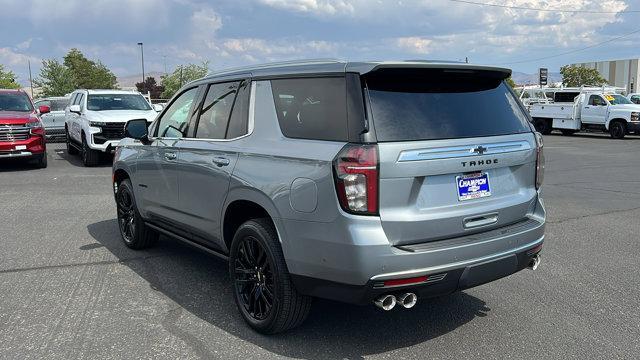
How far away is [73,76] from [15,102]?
49.6 m

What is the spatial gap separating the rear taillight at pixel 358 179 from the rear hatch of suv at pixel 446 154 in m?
0.05

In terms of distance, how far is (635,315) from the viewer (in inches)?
168

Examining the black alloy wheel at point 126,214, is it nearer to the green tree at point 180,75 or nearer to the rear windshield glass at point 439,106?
the rear windshield glass at point 439,106

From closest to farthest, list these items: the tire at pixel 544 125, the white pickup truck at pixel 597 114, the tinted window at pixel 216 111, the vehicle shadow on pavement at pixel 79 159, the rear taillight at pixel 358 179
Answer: the rear taillight at pixel 358 179, the tinted window at pixel 216 111, the vehicle shadow on pavement at pixel 79 159, the white pickup truck at pixel 597 114, the tire at pixel 544 125

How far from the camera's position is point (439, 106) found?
11.8ft

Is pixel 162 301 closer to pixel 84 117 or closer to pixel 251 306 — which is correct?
pixel 251 306

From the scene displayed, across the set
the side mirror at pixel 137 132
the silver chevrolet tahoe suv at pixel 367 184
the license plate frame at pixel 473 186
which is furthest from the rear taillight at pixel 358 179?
the side mirror at pixel 137 132

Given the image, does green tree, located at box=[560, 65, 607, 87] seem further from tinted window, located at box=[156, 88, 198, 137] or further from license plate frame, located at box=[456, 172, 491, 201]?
license plate frame, located at box=[456, 172, 491, 201]

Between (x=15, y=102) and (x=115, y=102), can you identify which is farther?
(x=115, y=102)

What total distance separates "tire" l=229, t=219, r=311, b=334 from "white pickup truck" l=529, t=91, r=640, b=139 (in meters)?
24.0

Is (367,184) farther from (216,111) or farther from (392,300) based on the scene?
(216,111)

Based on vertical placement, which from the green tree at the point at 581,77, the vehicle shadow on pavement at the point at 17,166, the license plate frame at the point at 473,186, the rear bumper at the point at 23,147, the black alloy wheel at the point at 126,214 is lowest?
the vehicle shadow on pavement at the point at 17,166

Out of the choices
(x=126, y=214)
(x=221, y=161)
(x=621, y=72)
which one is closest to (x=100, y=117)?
(x=126, y=214)

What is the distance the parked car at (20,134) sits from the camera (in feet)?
42.8
